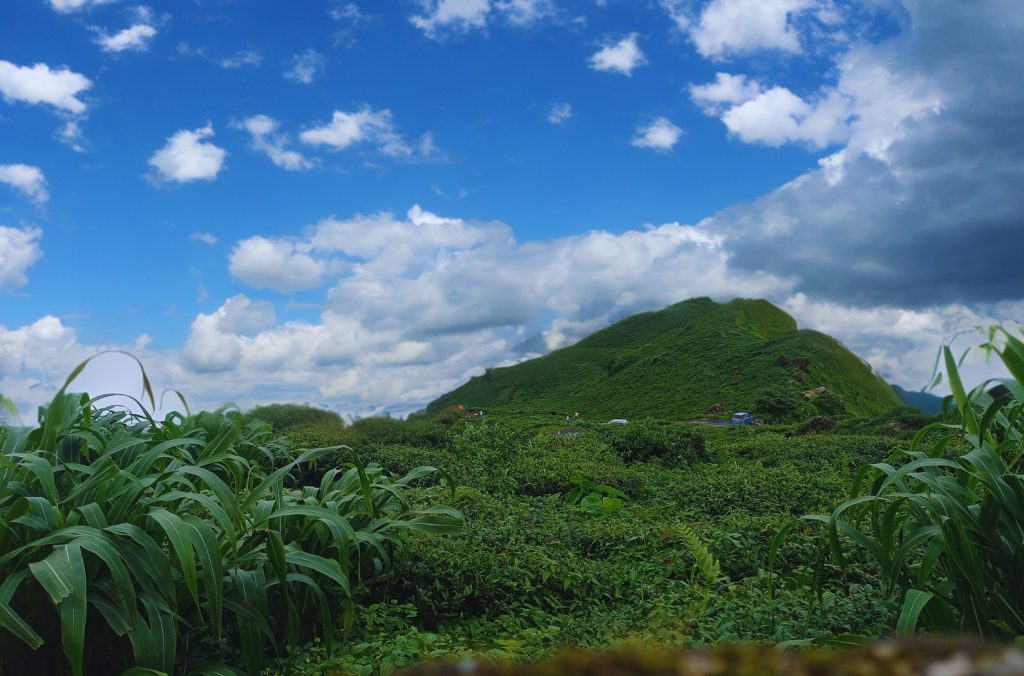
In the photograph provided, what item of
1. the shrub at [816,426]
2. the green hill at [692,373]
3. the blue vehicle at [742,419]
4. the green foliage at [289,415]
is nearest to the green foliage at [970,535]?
the green foliage at [289,415]

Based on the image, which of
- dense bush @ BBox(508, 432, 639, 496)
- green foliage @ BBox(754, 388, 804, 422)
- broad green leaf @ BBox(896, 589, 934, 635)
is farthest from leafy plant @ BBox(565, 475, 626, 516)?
green foliage @ BBox(754, 388, 804, 422)

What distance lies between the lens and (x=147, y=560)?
2.58m

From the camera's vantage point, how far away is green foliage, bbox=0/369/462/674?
2.46m

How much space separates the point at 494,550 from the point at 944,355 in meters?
2.63

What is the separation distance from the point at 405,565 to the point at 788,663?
11.7 feet

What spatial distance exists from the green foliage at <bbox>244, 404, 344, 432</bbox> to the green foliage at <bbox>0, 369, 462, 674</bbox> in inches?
353

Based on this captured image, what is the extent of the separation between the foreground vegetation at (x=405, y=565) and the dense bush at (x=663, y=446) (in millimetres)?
4983

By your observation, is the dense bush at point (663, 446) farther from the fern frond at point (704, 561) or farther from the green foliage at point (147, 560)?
the green foliage at point (147, 560)

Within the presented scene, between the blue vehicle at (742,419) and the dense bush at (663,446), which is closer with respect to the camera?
the dense bush at (663,446)

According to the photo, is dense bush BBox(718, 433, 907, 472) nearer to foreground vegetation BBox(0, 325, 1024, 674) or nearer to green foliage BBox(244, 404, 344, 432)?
foreground vegetation BBox(0, 325, 1024, 674)

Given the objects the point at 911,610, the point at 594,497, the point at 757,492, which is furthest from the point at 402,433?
the point at 911,610

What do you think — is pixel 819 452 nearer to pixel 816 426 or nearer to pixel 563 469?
pixel 563 469

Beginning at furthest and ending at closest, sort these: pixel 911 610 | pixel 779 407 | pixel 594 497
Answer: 1. pixel 779 407
2. pixel 594 497
3. pixel 911 610

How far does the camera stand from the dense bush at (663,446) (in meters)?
10.5
